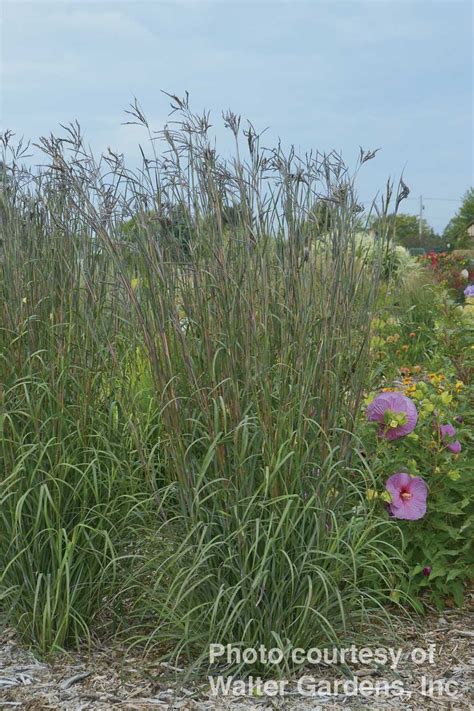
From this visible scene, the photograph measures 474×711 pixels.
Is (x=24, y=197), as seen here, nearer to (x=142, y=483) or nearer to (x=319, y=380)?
(x=142, y=483)

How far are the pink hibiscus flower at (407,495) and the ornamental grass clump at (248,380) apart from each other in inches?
14.1

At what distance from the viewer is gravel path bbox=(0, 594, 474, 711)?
8.36 feet

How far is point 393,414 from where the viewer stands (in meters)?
3.23

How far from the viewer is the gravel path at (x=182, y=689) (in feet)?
8.36

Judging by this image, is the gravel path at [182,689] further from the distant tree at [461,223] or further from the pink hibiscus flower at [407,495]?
the distant tree at [461,223]

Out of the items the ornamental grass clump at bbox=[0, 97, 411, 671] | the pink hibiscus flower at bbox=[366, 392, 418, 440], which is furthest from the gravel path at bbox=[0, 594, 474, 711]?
the pink hibiscus flower at bbox=[366, 392, 418, 440]

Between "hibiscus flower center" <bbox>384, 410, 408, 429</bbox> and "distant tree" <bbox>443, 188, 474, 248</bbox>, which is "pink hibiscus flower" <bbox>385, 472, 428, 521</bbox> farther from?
"distant tree" <bbox>443, 188, 474, 248</bbox>

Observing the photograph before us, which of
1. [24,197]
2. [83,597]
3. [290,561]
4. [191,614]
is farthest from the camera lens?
[24,197]

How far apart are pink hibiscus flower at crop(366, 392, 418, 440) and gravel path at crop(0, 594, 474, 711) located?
30.5 inches

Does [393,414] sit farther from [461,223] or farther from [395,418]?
[461,223]

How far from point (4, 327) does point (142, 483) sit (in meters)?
0.78

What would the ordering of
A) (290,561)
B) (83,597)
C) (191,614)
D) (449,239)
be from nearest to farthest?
(290,561) → (191,614) → (83,597) → (449,239)

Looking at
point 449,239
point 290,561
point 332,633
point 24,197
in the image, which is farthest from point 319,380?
point 449,239

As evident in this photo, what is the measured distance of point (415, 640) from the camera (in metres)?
3.01
